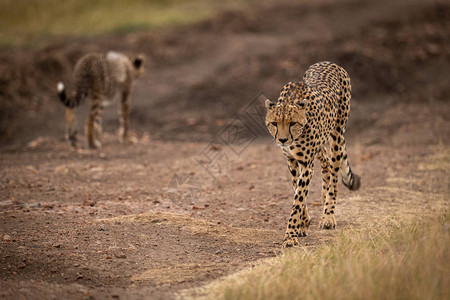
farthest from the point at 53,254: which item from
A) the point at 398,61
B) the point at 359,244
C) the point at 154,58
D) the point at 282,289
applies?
the point at 398,61

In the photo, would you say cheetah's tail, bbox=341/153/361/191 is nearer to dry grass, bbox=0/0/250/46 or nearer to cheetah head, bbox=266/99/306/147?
cheetah head, bbox=266/99/306/147

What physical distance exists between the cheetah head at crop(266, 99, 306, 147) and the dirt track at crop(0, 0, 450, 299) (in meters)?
1.11

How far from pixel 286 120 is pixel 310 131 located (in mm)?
386

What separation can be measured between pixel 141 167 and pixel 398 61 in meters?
9.28

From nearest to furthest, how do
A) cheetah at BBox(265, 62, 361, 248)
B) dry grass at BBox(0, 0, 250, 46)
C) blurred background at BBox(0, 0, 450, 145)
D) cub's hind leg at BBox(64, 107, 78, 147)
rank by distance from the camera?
cheetah at BBox(265, 62, 361, 248) → cub's hind leg at BBox(64, 107, 78, 147) → blurred background at BBox(0, 0, 450, 145) → dry grass at BBox(0, 0, 250, 46)

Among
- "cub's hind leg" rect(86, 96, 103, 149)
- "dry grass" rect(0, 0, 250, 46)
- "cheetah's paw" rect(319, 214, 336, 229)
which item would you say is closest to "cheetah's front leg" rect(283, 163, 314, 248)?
"cheetah's paw" rect(319, 214, 336, 229)

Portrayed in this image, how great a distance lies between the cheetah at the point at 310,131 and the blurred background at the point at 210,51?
19.7 feet

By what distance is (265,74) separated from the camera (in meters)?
15.0

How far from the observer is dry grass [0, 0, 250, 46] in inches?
691

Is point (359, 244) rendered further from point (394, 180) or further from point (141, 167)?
point (141, 167)

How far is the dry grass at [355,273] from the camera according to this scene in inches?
174

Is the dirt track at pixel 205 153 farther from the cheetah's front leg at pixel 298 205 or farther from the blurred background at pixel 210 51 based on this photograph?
the cheetah's front leg at pixel 298 205

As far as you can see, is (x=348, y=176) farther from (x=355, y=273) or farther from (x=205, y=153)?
(x=205, y=153)

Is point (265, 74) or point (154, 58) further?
point (154, 58)
